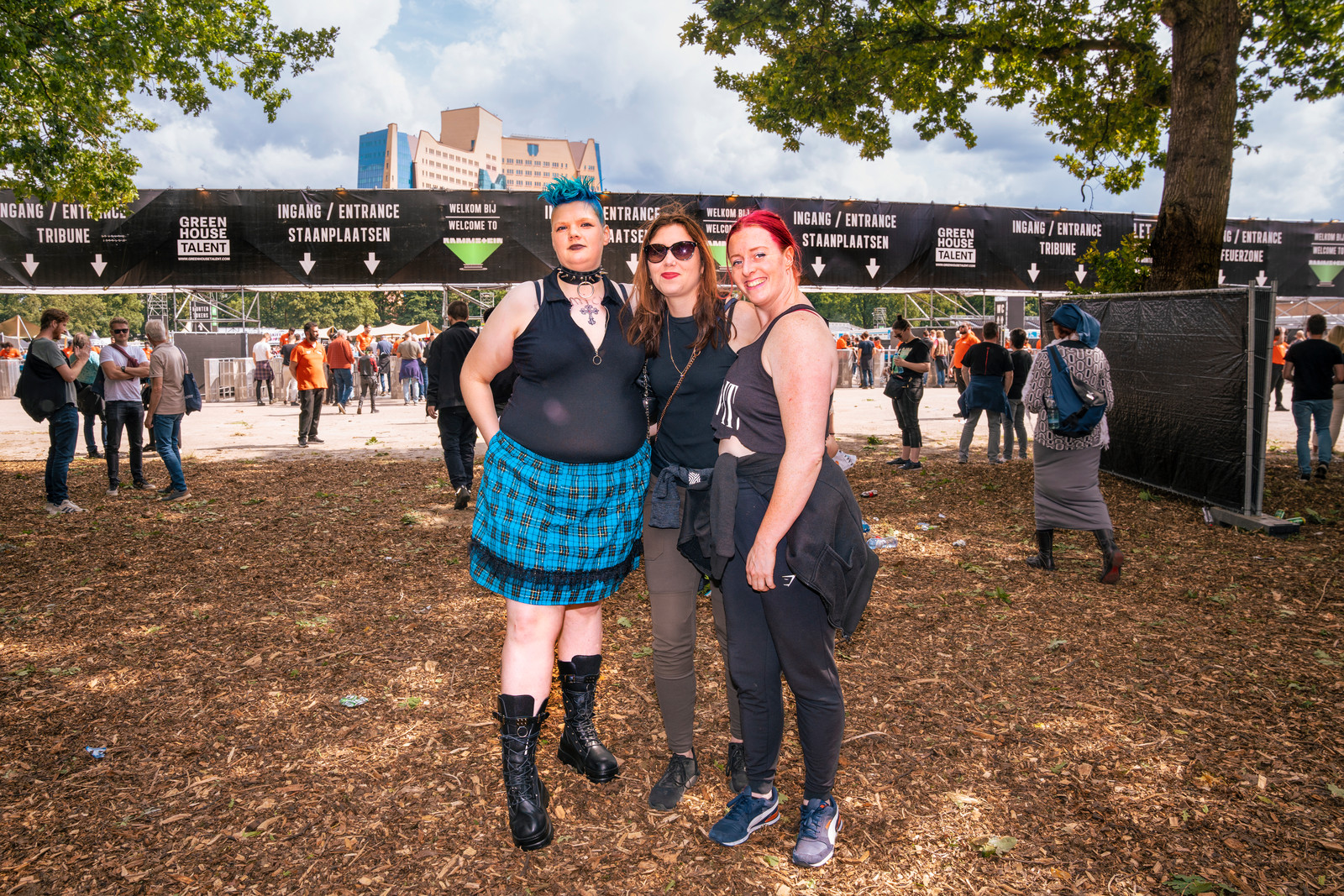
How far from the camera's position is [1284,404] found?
59.4 ft

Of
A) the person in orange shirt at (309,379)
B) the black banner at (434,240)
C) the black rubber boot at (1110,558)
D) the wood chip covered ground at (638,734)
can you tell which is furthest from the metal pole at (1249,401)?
the black banner at (434,240)

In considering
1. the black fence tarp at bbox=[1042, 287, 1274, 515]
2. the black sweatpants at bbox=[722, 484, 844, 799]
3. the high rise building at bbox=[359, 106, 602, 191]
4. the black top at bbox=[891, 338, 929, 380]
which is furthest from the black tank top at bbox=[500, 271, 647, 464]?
the high rise building at bbox=[359, 106, 602, 191]

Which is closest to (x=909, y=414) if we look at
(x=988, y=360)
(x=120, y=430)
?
(x=988, y=360)

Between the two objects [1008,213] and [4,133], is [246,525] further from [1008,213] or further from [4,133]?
[1008,213]

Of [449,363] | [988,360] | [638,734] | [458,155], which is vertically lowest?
[638,734]

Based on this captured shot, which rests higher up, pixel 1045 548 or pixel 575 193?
pixel 575 193

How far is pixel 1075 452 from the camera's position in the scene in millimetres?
5691

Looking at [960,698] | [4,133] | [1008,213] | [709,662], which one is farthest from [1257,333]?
[1008,213]

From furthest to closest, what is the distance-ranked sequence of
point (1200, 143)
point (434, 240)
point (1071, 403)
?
1. point (434, 240)
2. point (1200, 143)
3. point (1071, 403)

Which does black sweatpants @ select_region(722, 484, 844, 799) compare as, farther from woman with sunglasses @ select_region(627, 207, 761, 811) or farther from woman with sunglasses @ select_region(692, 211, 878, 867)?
woman with sunglasses @ select_region(627, 207, 761, 811)

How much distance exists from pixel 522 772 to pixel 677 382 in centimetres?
148

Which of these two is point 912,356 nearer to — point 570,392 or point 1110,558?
point 1110,558

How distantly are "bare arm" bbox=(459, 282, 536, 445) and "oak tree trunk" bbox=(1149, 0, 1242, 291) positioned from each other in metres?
8.84

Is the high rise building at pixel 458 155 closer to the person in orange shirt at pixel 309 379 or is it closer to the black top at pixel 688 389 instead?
the person in orange shirt at pixel 309 379
